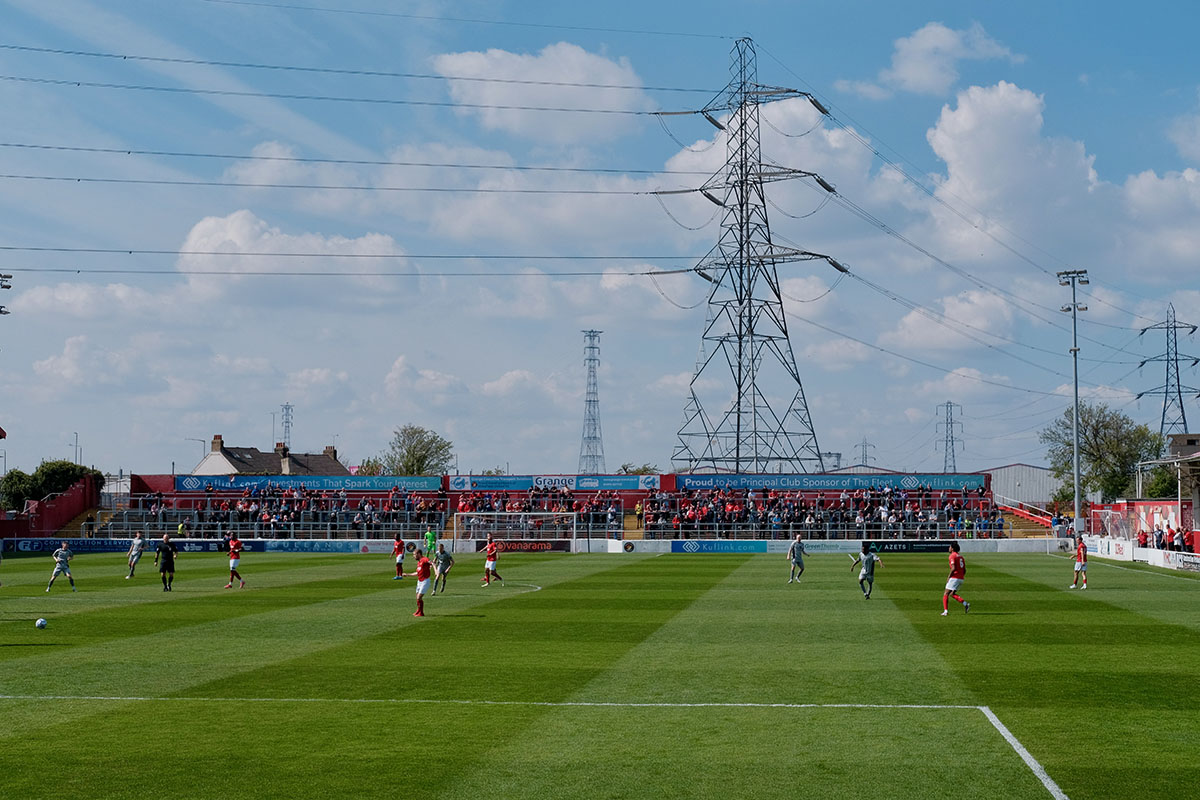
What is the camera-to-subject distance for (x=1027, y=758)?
13328mm

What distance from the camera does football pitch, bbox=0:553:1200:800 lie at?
1254cm

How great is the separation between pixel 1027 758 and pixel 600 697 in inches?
254

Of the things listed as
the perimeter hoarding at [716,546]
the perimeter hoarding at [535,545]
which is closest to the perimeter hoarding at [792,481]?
the perimeter hoarding at [716,546]

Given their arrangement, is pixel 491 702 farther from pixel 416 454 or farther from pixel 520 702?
pixel 416 454

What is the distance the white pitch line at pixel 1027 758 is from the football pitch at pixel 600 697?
55 millimetres

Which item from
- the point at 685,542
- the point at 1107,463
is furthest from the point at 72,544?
the point at 1107,463

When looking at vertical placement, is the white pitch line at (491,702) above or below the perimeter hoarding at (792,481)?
below

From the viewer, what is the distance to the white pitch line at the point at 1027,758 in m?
11.9

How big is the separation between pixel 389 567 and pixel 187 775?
126ft

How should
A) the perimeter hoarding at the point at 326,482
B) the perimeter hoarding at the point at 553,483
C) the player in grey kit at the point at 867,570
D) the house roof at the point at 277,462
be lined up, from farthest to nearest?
the house roof at the point at 277,462
the perimeter hoarding at the point at 326,482
the perimeter hoarding at the point at 553,483
the player in grey kit at the point at 867,570

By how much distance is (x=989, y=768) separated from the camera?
42.2 feet

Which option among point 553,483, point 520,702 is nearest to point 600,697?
point 520,702

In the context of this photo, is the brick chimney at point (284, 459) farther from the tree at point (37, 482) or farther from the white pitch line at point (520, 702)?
the white pitch line at point (520, 702)

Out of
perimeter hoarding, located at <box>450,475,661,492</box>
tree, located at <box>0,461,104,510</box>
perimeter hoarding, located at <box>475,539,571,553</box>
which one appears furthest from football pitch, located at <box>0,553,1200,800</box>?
tree, located at <box>0,461,104,510</box>
